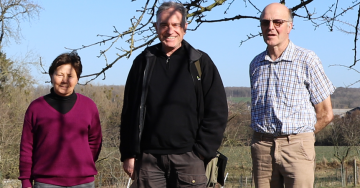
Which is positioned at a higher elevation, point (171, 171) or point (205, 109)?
point (205, 109)

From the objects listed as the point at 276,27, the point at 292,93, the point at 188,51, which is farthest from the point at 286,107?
the point at 188,51

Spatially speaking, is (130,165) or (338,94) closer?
(130,165)

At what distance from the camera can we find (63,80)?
289 cm

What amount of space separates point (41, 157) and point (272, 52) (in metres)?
1.70

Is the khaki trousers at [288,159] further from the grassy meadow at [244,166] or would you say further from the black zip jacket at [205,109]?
the grassy meadow at [244,166]

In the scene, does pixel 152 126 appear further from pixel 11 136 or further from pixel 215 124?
pixel 11 136

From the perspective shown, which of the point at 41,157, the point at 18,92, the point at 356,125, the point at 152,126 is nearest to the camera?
the point at 152,126

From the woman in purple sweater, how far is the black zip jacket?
1.12ft

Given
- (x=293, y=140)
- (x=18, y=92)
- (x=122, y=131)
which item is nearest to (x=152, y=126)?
(x=122, y=131)

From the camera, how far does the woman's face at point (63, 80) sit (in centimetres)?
289

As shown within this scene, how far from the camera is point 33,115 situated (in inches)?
112

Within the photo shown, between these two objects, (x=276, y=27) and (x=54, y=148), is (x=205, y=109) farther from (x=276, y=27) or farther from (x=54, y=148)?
(x=54, y=148)

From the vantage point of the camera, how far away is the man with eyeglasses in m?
2.98

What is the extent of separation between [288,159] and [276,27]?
0.90m
